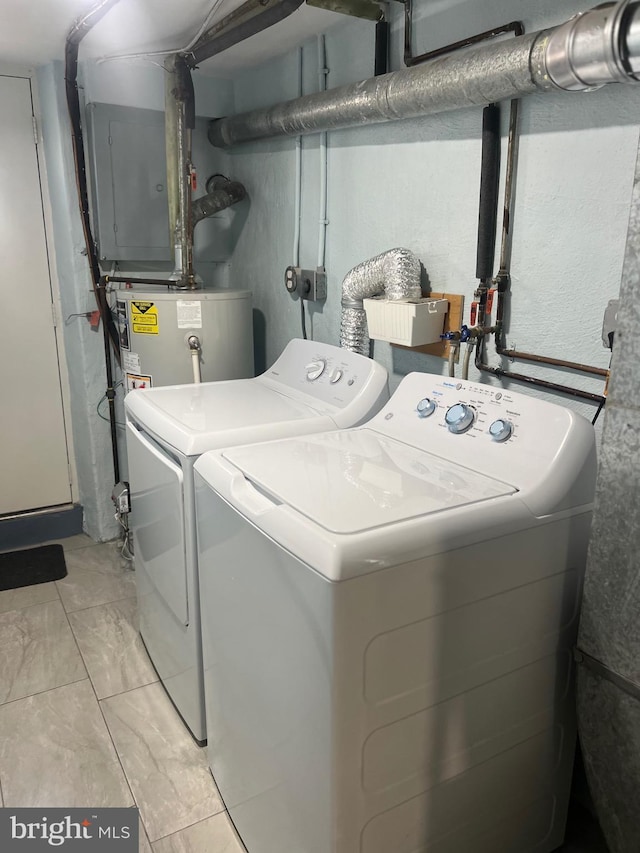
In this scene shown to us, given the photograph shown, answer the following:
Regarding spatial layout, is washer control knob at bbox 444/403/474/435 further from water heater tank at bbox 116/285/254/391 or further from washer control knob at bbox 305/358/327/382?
water heater tank at bbox 116/285/254/391

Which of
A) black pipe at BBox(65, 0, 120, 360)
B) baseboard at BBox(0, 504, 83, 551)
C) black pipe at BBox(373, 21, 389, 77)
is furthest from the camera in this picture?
baseboard at BBox(0, 504, 83, 551)

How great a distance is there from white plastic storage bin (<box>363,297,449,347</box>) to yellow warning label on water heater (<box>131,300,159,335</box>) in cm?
94

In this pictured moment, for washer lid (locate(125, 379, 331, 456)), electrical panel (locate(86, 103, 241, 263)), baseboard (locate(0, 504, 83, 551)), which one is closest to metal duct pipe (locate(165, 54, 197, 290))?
electrical panel (locate(86, 103, 241, 263))

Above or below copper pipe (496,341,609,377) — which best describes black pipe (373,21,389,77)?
above

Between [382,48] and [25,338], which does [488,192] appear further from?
[25,338]

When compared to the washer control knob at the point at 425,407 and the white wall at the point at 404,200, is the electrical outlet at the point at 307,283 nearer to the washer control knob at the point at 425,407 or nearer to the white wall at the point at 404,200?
the white wall at the point at 404,200

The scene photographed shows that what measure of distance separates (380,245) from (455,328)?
0.48 m

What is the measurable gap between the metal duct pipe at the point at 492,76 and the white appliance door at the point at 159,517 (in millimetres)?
1227

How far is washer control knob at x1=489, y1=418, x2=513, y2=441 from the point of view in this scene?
1480 millimetres

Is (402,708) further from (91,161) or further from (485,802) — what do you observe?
(91,161)

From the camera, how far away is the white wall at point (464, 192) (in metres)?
1.52

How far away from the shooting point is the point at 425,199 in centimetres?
203

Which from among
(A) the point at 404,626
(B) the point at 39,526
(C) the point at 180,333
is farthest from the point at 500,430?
(B) the point at 39,526

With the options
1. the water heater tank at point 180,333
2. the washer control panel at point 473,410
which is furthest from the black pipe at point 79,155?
the washer control panel at point 473,410
